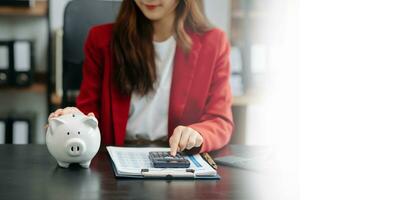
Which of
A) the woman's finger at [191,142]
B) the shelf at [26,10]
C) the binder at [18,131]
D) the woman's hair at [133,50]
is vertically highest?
the shelf at [26,10]

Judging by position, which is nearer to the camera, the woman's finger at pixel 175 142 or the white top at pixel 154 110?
the woman's finger at pixel 175 142

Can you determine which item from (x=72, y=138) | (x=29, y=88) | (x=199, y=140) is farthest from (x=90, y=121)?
(x=29, y=88)

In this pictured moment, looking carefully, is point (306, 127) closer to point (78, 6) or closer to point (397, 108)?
point (397, 108)

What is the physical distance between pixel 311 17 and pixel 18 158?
0.77 m

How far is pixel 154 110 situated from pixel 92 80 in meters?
0.19

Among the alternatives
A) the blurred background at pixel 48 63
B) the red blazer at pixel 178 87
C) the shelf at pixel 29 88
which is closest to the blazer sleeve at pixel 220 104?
the red blazer at pixel 178 87

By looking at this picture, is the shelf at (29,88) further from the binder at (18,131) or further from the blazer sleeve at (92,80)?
the blazer sleeve at (92,80)

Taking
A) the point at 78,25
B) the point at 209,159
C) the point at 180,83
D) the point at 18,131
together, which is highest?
the point at 78,25

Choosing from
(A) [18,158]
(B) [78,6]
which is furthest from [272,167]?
(B) [78,6]

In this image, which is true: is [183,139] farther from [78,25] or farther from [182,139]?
[78,25]

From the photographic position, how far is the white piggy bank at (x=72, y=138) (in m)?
0.97

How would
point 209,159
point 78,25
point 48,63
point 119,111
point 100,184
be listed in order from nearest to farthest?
point 100,184 → point 209,159 → point 119,111 → point 78,25 → point 48,63

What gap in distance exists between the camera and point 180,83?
1.58 metres

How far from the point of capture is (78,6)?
1808 mm
